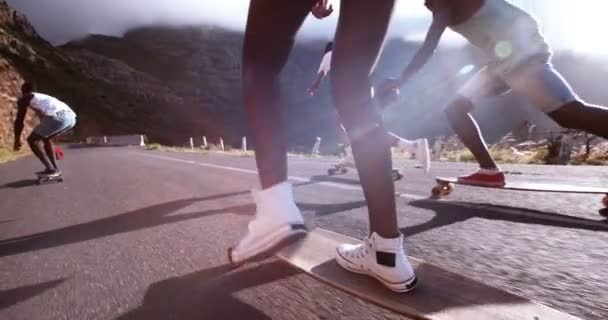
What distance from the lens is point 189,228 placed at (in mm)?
2613

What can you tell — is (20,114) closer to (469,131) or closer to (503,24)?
(469,131)

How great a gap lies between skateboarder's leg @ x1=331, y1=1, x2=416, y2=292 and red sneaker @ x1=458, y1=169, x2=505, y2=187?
238 centimetres

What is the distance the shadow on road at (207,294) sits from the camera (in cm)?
133

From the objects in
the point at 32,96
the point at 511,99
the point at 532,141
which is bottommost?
the point at 532,141

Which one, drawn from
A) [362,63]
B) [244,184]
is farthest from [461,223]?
[244,184]

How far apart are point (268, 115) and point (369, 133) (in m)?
0.51

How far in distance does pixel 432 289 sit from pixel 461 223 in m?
1.32

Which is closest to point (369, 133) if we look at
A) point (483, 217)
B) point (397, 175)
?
point (483, 217)

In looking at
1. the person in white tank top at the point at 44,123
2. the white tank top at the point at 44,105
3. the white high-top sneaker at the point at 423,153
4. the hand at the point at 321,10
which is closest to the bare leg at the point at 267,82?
the hand at the point at 321,10

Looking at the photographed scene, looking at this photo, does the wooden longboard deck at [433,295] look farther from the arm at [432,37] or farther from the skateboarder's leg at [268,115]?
the arm at [432,37]

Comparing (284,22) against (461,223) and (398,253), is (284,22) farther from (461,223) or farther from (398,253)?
(461,223)

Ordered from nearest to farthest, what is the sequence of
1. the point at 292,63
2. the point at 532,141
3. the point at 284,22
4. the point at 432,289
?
the point at 432,289, the point at 284,22, the point at 532,141, the point at 292,63

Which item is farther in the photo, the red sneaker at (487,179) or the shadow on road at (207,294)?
the red sneaker at (487,179)

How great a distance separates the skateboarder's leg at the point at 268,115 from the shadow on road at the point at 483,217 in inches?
37.0
